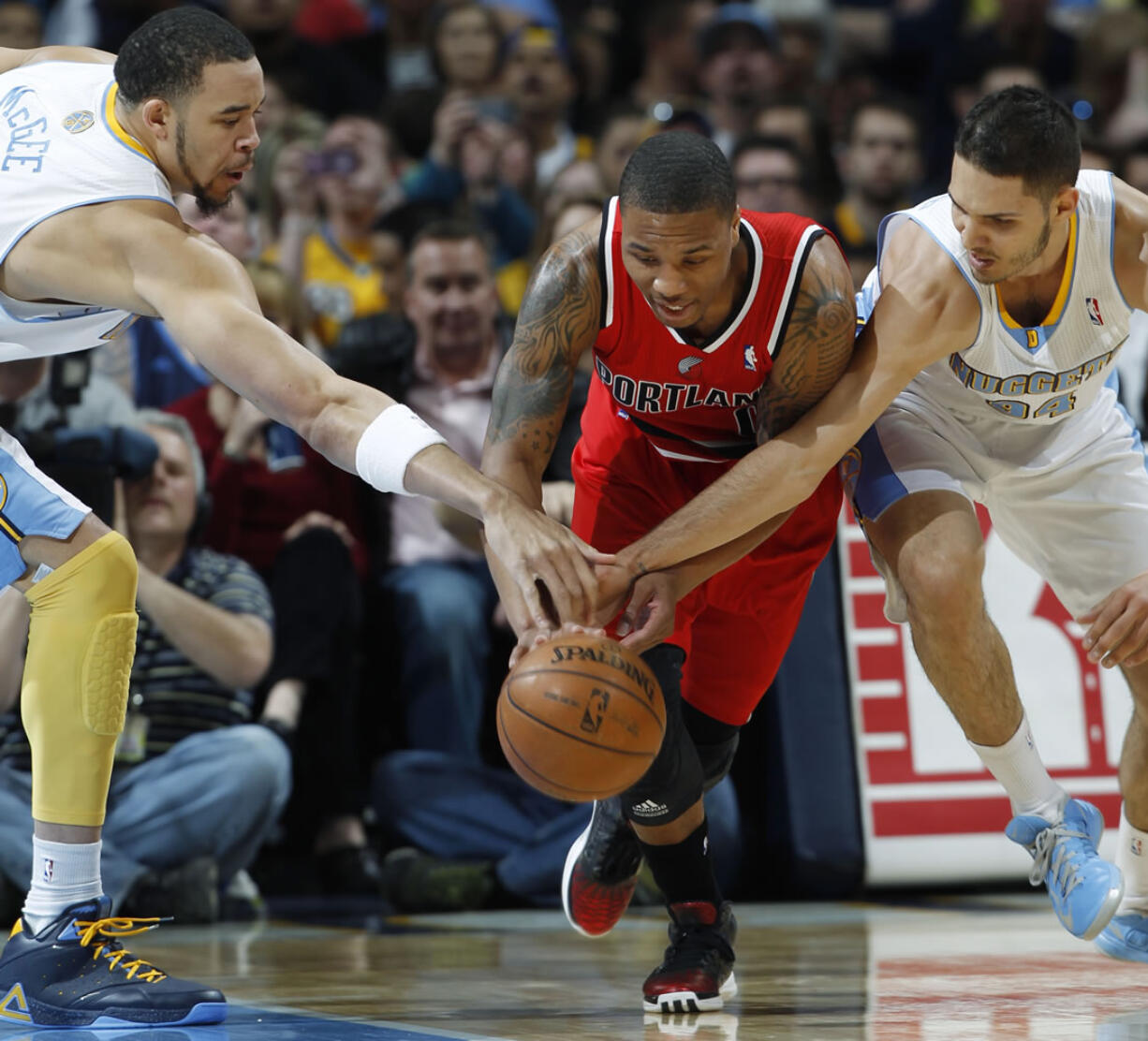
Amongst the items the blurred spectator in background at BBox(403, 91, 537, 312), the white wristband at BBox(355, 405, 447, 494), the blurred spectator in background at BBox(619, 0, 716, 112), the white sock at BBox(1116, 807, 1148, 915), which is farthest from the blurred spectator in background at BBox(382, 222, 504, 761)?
the blurred spectator in background at BBox(619, 0, 716, 112)

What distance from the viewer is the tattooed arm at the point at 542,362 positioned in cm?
373

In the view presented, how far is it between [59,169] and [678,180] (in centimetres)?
128

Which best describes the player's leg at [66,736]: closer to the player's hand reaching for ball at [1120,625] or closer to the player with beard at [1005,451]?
the player with beard at [1005,451]

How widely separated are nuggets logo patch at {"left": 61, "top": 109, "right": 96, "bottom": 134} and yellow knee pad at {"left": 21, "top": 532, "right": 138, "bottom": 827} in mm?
881

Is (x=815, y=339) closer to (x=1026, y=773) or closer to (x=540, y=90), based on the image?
(x=1026, y=773)

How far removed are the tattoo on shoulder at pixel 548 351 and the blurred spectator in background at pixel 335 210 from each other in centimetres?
398

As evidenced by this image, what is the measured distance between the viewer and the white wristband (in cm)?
329

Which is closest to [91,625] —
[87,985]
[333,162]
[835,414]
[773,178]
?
[87,985]

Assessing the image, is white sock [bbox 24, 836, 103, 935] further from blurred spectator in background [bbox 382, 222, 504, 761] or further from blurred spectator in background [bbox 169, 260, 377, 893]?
blurred spectator in background [bbox 382, 222, 504, 761]

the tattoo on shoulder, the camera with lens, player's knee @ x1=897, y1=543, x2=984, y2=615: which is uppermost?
the tattoo on shoulder

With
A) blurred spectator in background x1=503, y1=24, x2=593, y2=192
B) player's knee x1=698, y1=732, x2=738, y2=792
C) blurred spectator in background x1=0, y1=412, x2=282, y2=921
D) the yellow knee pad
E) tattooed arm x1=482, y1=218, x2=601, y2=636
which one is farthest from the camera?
blurred spectator in background x1=503, y1=24, x2=593, y2=192

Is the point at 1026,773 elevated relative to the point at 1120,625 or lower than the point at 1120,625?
lower

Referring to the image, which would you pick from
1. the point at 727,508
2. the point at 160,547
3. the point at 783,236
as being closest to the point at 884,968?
the point at 727,508

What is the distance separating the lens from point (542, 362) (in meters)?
3.77
